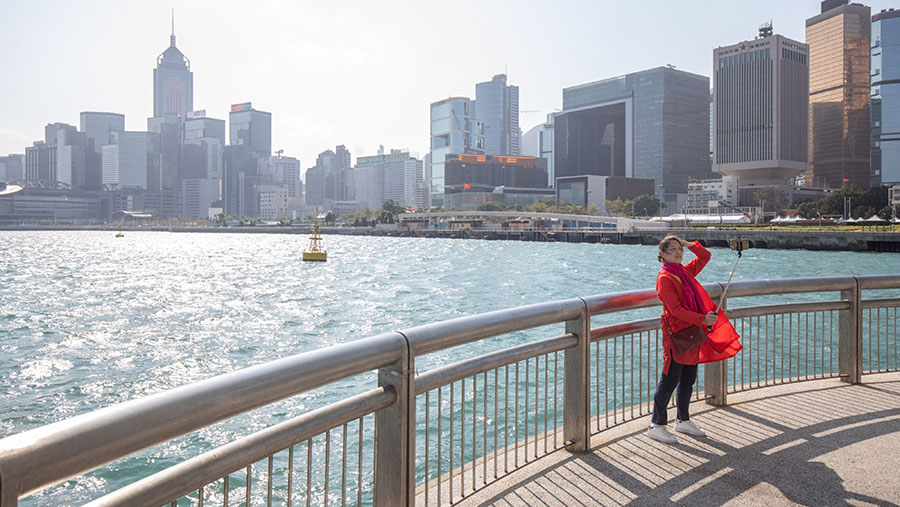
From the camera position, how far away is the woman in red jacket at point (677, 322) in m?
5.04

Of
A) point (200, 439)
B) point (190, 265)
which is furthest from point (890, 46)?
point (200, 439)

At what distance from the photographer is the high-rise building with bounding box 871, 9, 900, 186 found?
624 ft

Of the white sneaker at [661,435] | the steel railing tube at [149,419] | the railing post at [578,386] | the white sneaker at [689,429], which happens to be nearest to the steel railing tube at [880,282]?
the white sneaker at [689,429]

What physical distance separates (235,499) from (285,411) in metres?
4.64

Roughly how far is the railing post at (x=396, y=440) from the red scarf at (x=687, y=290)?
2.64 meters

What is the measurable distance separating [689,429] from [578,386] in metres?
1.12

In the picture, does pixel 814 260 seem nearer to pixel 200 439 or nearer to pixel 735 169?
pixel 200 439

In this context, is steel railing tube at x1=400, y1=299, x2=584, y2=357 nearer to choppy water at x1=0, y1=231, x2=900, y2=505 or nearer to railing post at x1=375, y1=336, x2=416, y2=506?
railing post at x1=375, y1=336, x2=416, y2=506

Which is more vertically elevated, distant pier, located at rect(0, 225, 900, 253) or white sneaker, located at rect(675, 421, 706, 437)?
distant pier, located at rect(0, 225, 900, 253)

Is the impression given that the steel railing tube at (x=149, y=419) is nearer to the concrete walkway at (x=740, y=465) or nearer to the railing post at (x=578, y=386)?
the concrete walkway at (x=740, y=465)

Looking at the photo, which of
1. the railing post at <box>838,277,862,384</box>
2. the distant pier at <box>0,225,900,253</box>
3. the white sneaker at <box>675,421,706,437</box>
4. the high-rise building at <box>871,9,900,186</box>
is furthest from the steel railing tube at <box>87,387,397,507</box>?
the high-rise building at <box>871,9,900,186</box>

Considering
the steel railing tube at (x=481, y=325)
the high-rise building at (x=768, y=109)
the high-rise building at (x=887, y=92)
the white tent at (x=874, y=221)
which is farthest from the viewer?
the high-rise building at (x=768, y=109)

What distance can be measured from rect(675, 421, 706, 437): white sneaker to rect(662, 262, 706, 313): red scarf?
0.89 metres

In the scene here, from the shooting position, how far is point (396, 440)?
3295 millimetres
